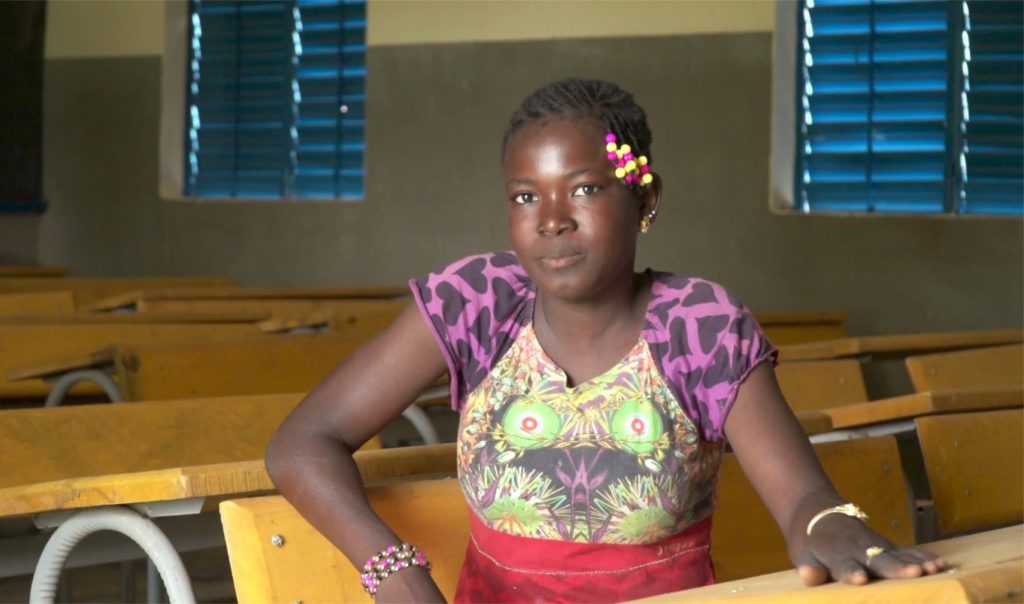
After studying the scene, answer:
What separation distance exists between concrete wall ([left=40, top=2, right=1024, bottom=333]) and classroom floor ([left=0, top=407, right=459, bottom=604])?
8.27 feet

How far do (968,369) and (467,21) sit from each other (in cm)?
391

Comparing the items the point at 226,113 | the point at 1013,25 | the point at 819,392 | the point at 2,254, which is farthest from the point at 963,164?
the point at 2,254

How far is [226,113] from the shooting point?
315 inches

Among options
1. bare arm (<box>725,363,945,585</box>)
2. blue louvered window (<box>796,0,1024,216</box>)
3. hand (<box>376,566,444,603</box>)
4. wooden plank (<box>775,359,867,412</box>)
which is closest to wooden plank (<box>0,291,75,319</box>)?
wooden plank (<box>775,359,867,412</box>)

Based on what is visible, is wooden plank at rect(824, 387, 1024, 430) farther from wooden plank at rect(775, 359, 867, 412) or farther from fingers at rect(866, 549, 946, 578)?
fingers at rect(866, 549, 946, 578)

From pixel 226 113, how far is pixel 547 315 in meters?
6.60

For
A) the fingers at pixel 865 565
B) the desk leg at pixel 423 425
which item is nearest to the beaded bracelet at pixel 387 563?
the fingers at pixel 865 565

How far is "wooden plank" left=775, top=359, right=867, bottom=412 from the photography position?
3389mm

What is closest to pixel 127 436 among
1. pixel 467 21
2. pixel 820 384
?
pixel 820 384

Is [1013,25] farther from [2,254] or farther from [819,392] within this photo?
[2,254]

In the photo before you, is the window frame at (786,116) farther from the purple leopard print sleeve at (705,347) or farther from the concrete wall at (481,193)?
the purple leopard print sleeve at (705,347)

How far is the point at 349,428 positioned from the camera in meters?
1.70

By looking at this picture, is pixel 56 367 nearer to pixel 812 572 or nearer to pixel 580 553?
pixel 580 553

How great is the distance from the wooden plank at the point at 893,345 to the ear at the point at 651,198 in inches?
89.8
